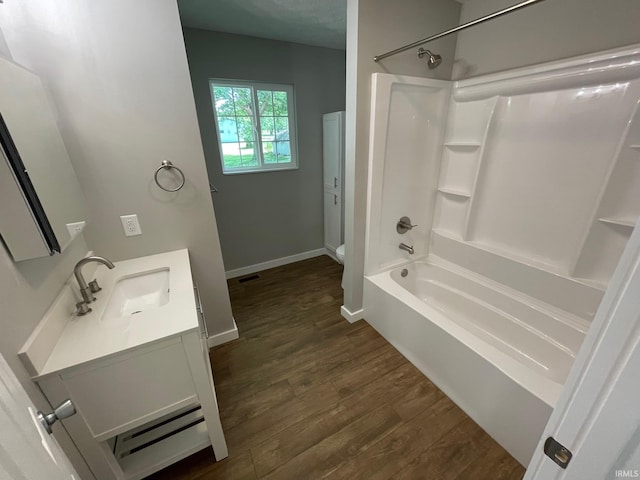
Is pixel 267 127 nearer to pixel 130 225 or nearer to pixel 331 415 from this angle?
pixel 130 225

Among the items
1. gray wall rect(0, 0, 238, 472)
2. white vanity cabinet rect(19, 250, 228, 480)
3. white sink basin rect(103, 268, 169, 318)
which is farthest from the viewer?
white sink basin rect(103, 268, 169, 318)

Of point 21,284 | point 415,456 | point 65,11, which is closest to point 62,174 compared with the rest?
point 21,284

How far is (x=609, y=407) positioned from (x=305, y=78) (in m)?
3.12

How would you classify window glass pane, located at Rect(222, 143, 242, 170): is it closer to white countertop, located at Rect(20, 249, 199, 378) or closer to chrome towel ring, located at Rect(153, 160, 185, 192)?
chrome towel ring, located at Rect(153, 160, 185, 192)

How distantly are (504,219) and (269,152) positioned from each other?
7.72ft

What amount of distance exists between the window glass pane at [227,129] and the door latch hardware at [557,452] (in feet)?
9.73

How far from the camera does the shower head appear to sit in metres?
1.63

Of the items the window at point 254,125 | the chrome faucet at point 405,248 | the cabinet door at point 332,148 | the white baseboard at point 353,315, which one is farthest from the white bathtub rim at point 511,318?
the window at point 254,125

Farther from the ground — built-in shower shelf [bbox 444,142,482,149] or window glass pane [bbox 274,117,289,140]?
window glass pane [bbox 274,117,289,140]

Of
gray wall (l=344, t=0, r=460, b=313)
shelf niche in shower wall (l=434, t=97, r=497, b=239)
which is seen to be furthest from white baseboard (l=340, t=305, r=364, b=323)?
shelf niche in shower wall (l=434, t=97, r=497, b=239)

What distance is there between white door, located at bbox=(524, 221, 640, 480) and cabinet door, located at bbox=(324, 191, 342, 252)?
8.73ft

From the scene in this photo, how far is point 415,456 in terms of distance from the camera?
4.22 ft

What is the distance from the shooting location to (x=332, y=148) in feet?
9.47

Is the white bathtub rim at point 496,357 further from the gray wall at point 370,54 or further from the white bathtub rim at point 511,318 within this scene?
the gray wall at point 370,54
